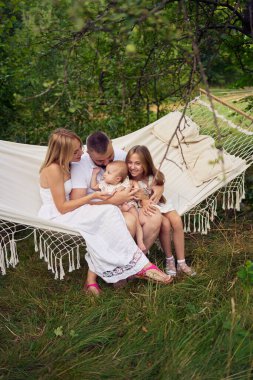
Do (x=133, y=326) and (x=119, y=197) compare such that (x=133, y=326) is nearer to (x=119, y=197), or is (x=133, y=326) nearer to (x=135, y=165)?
(x=119, y=197)

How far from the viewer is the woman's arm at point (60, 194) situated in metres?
2.61

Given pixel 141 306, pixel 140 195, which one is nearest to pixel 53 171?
pixel 140 195

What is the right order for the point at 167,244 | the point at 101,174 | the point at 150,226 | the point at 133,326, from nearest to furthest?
the point at 133,326 → the point at 150,226 → the point at 167,244 → the point at 101,174

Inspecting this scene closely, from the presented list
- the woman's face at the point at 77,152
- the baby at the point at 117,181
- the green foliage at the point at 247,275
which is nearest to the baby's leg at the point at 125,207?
the baby at the point at 117,181

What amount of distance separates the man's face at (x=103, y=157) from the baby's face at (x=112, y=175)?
0.07 meters

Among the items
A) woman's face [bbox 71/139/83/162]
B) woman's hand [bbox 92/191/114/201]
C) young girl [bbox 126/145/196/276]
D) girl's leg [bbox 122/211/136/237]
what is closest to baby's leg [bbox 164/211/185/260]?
young girl [bbox 126/145/196/276]

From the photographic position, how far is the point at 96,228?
2.49 metres

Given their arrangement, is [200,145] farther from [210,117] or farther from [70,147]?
[70,147]

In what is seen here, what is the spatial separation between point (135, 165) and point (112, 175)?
139 millimetres

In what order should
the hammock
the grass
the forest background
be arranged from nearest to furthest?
the forest background → the grass → the hammock

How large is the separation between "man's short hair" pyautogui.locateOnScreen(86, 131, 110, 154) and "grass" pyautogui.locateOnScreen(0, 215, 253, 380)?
0.69 m

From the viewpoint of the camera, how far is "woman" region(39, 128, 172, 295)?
2465 mm

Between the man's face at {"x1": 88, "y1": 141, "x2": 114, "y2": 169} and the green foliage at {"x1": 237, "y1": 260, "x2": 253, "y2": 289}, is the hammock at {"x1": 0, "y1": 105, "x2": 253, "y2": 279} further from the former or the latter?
the green foliage at {"x1": 237, "y1": 260, "x2": 253, "y2": 289}

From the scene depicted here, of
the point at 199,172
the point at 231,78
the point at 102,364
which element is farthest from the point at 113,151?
the point at 231,78
